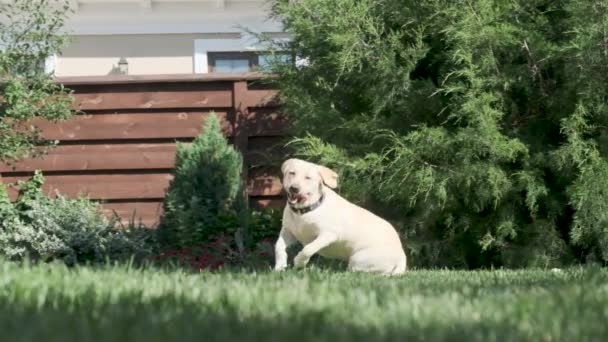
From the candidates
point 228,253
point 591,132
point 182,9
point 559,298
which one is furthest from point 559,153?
point 182,9

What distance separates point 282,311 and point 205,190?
259 inches

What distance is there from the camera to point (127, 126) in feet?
33.9

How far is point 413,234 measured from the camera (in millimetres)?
7973

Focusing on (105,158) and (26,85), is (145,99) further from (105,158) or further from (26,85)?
(26,85)

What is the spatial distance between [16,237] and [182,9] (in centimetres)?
529

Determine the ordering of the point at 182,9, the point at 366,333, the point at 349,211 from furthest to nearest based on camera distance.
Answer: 1. the point at 182,9
2. the point at 349,211
3. the point at 366,333

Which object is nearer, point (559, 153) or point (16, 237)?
point (559, 153)

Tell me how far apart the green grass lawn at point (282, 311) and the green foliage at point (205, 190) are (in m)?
5.13

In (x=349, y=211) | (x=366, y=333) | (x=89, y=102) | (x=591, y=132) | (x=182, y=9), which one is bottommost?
(x=366, y=333)

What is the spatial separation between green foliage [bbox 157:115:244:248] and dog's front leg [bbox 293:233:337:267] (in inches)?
120

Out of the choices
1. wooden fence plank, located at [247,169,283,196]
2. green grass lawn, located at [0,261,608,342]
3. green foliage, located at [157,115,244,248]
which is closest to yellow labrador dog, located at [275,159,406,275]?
green grass lawn, located at [0,261,608,342]

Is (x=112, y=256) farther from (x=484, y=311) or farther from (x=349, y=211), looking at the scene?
(x=484, y=311)

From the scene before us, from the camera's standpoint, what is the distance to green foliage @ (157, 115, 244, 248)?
9203mm

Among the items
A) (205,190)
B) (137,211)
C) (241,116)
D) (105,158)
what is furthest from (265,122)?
(105,158)
